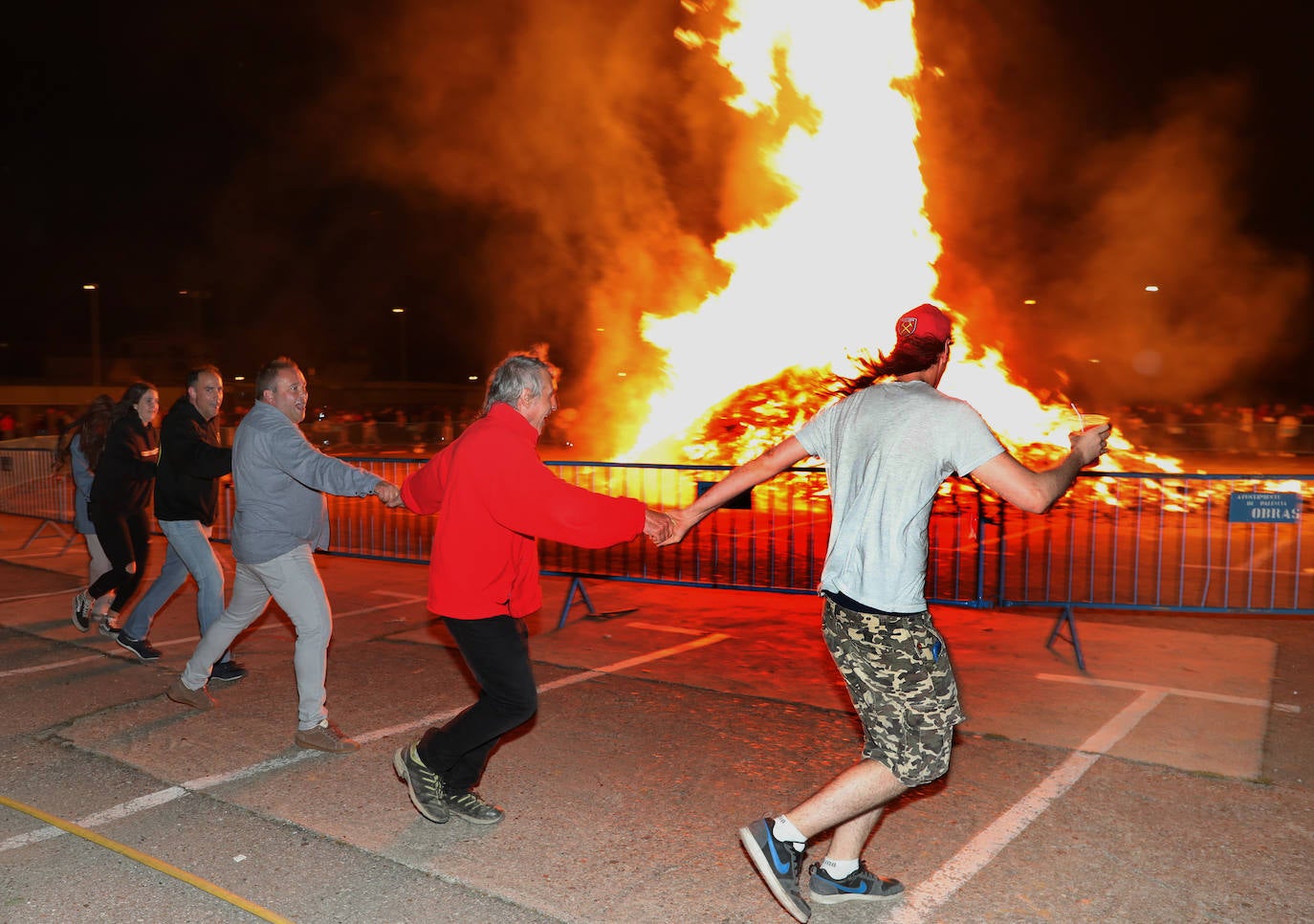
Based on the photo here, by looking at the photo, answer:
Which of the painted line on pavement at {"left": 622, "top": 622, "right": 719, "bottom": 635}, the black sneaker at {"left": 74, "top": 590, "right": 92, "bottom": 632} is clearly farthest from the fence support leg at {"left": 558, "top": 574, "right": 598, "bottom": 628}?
the black sneaker at {"left": 74, "top": 590, "right": 92, "bottom": 632}

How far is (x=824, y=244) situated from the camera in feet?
48.5

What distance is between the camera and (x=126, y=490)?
6.90 metres

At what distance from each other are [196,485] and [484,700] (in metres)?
3.23

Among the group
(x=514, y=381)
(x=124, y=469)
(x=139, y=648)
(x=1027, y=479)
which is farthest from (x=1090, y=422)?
(x=124, y=469)

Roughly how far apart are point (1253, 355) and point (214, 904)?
63267 millimetres

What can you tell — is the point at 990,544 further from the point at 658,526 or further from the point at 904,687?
the point at 904,687

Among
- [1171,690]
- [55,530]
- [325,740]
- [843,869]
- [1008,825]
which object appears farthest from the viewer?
[55,530]

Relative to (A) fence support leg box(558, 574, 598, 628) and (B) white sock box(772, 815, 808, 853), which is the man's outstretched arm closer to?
(B) white sock box(772, 815, 808, 853)

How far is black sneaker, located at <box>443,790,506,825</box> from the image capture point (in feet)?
12.8

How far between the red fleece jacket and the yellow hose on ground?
1.13 m

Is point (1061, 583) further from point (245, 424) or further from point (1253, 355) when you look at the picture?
point (1253, 355)

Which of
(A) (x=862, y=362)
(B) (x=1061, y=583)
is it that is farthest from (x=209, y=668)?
(B) (x=1061, y=583)

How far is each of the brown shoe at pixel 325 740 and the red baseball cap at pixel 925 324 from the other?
331cm

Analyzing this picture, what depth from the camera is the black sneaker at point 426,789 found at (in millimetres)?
3855
